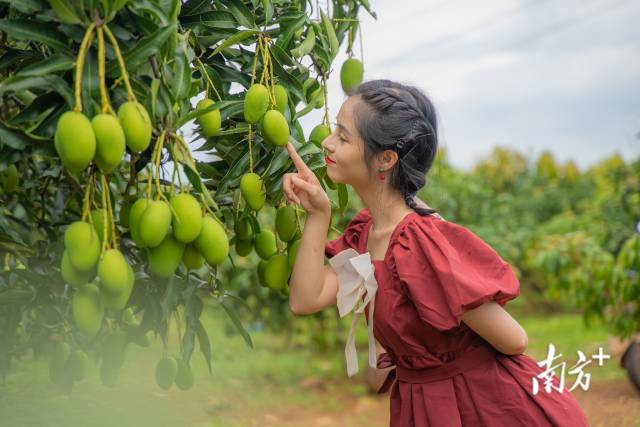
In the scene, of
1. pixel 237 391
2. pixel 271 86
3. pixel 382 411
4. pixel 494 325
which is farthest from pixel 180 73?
pixel 237 391

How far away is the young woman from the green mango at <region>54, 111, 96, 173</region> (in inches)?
17.4

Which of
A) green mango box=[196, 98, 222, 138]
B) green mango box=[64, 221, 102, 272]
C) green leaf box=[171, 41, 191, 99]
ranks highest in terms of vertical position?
green leaf box=[171, 41, 191, 99]

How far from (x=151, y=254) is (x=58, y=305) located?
0.60 meters

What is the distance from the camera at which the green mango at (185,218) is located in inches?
40.9

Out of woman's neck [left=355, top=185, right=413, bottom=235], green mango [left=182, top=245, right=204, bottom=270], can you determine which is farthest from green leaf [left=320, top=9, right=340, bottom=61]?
green mango [left=182, top=245, right=204, bottom=270]

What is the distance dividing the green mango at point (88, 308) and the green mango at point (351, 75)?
2.17ft

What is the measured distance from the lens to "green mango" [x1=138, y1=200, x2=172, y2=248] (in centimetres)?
98

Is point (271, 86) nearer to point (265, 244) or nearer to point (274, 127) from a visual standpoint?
point (274, 127)

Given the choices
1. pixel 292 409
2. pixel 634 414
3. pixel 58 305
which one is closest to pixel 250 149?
pixel 58 305

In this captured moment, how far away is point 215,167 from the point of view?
4.72ft

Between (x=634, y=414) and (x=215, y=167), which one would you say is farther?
(x=634, y=414)

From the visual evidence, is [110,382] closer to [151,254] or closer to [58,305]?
[58,305]

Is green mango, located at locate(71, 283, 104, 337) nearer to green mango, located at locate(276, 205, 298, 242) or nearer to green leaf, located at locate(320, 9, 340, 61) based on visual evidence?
green mango, located at locate(276, 205, 298, 242)

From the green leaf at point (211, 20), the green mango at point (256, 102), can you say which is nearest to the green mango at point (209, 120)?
the green mango at point (256, 102)
